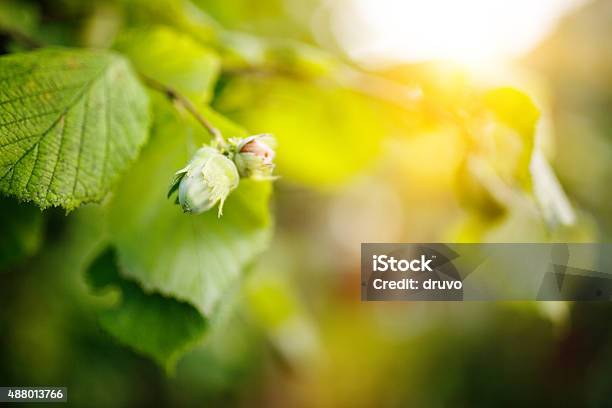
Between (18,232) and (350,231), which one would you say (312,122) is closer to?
(18,232)

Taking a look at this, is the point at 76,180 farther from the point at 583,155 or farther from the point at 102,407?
the point at 583,155

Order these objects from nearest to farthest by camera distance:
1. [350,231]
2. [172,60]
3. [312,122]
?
[172,60]
[312,122]
[350,231]

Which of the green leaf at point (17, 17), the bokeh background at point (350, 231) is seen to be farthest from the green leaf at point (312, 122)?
the green leaf at point (17, 17)

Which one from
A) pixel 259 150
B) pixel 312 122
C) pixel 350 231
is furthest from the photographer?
pixel 350 231

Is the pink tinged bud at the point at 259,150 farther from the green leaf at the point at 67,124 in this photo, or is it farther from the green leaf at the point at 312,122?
the green leaf at the point at 312,122

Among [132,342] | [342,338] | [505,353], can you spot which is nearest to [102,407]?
[132,342]

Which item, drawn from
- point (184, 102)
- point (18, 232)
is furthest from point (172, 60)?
point (18, 232)

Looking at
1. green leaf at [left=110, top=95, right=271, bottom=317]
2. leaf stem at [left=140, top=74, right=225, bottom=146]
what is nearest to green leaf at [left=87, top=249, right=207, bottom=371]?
green leaf at [left=110, top=95, right=271, bottom=317]
